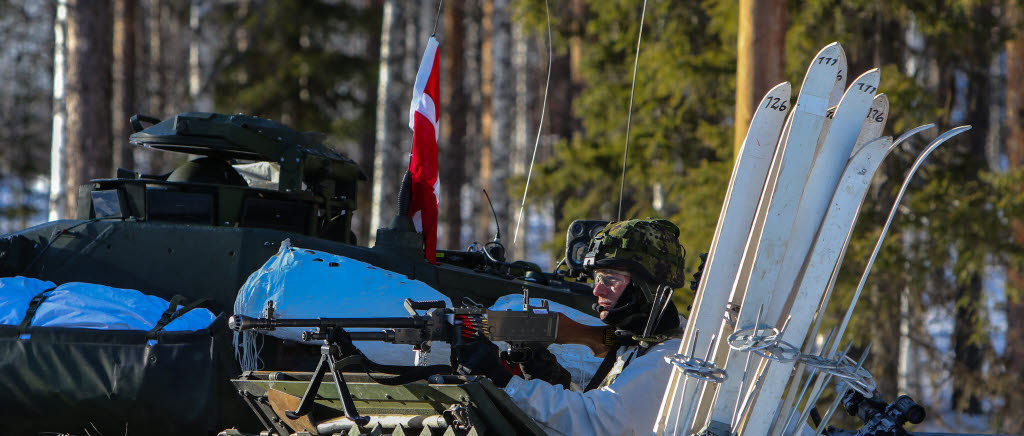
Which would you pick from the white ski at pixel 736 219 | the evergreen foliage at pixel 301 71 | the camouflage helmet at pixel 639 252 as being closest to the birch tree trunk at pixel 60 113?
the evergreen foliage at pixel 301 71

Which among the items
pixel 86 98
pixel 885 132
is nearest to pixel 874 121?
pixel 885 132

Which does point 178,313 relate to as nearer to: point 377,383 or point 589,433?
point 377,383

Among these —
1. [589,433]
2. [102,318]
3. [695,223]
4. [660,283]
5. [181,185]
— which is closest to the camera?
[589,433]

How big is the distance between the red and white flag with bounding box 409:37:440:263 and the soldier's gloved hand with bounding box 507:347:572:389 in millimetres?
2306

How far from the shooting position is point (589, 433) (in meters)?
3.95

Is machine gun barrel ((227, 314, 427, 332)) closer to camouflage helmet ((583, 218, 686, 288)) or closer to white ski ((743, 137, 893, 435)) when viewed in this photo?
camouflage helmet ((583, 218, 686, 288))

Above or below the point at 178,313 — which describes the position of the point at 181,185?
above

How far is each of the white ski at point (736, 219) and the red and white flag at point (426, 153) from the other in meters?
2.98

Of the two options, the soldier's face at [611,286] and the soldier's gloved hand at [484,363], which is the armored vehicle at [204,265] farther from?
the soldier's face at [611,286]

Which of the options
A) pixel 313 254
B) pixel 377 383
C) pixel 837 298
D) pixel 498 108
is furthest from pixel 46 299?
pixel 498 108

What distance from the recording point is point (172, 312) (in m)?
5.38

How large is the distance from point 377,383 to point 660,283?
1.33 metres

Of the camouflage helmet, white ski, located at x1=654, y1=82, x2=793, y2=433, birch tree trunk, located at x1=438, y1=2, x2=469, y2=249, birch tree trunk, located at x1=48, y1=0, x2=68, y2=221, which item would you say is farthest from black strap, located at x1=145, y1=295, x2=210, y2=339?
birch tree trunk, located at x1=438, y1=2, x2=469, y2=249

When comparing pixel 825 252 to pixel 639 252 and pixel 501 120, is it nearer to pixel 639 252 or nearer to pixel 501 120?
pixel 639 252
